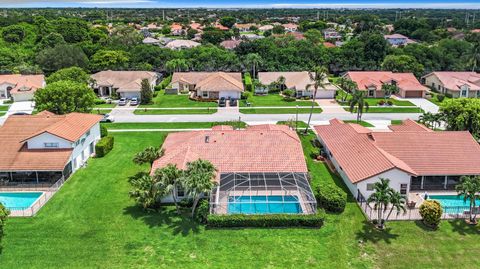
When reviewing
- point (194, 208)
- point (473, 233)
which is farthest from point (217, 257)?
point (473, 233)

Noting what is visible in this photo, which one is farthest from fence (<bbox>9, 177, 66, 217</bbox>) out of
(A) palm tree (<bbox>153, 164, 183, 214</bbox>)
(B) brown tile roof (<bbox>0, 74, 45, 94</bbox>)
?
(B) brown tile roof (<bbox>0, 74, 45, 94</bbox>)

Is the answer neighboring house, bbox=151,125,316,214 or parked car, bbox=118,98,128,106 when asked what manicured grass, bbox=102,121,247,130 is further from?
neighboring house, bbox=151,125,316,214

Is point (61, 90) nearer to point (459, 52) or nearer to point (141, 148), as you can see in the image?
point (141, 148)

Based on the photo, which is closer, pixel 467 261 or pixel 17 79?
pixel 467 261

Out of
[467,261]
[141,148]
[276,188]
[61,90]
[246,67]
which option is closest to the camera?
[467,261]

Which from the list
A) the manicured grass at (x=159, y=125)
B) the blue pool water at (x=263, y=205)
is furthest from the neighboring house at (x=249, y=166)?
the manicured grass at (x=159, y=125)
